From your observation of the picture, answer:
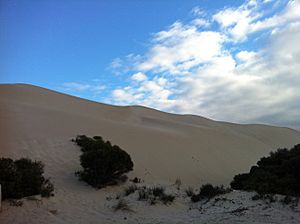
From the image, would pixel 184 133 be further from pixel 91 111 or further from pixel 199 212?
pixel 199 212

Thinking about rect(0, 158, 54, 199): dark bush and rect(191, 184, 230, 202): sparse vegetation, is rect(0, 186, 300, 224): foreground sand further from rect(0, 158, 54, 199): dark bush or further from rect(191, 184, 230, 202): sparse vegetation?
rect(0, 158, 54, 199): dark bush

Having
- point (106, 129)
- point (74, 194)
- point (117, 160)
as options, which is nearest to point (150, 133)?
point (106, 129)

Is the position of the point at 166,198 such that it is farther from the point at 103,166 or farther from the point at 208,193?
the point at 103,166

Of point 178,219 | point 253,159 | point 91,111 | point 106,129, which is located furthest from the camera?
point 91,111

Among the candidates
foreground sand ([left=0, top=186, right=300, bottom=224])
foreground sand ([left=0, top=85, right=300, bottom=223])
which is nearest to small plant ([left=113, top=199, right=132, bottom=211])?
foreground sand ([left=0, top=186, right=300, bottom=224])

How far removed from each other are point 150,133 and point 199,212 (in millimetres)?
19835

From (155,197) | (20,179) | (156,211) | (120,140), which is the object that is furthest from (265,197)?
(120,140)

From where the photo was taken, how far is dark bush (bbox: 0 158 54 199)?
1272cm

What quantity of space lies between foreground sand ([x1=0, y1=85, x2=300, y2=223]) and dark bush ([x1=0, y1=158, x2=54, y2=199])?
2.16 feet

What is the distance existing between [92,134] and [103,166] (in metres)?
11.2

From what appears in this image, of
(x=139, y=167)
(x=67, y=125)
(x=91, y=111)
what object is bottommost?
(x=139, y=167)

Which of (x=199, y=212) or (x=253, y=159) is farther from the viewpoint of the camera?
(x=253, y=159)

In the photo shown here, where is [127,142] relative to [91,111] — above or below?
below

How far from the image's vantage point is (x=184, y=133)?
121 ft
